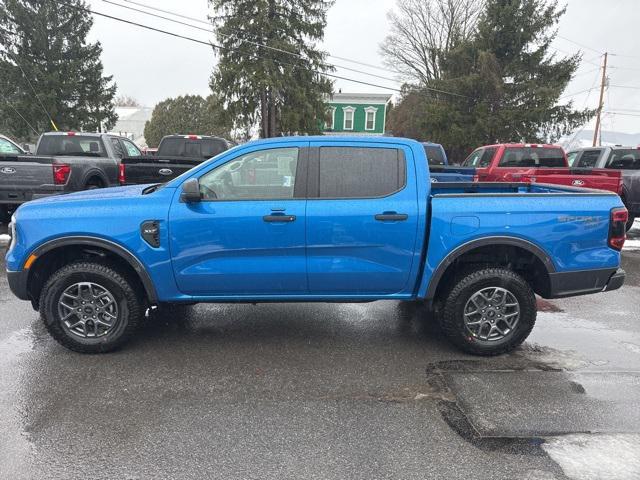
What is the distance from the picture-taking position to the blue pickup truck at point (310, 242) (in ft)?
13.2

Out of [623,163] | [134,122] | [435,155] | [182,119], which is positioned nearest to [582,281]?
[623,163]

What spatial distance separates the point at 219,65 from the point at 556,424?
2744 centimetres

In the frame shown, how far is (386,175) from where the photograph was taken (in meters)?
4.19

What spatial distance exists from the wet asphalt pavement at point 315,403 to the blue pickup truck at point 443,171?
230cm

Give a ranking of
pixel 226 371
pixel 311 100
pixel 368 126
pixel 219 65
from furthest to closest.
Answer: pixel 368 126, pixel 311 100, pixel 219 65, pixel 226 371

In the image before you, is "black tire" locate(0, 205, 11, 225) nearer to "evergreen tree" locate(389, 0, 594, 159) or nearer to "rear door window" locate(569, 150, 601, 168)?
"rear door window" locate(569, 150, 601, 168)

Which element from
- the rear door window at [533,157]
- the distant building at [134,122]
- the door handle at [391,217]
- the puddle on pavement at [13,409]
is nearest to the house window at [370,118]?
the distant building at [134,122]

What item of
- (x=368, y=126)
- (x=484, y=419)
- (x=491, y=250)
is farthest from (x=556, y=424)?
(x=368, y=126)

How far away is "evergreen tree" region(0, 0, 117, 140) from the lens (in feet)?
103

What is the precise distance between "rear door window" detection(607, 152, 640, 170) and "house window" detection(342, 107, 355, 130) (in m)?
34.4

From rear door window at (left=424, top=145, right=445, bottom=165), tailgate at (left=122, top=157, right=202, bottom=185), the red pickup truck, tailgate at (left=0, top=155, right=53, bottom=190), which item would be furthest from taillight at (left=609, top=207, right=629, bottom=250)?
rear door window at (left=424, top=145, right=445, bottom=165)

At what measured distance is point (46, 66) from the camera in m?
32.2

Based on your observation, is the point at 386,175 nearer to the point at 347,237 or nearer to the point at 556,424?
the point at 347,237

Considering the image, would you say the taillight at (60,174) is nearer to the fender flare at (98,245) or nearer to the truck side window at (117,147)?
the truck side window at (117,147)
